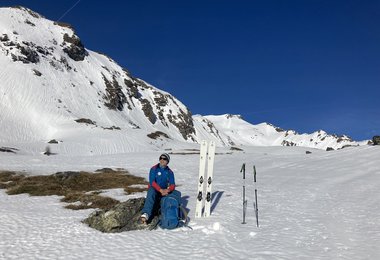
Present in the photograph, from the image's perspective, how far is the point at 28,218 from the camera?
1617cm

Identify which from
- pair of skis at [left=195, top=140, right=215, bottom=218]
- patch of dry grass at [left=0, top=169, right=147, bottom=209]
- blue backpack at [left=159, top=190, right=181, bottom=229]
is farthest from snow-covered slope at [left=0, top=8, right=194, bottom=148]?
blue backpack at [left=159, top=190, right=181, bottom=229]

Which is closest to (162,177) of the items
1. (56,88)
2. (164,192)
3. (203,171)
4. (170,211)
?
(164,192)

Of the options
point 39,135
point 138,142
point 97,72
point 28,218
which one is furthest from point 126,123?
point 28,218

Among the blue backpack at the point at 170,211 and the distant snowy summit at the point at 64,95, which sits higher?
the distant snowy summit at the point at 64,95

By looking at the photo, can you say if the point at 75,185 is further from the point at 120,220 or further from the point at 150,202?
the point at 120,220

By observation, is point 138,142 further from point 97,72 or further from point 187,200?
point 97,72

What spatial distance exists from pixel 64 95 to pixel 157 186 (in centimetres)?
12723

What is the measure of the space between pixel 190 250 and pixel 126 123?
139 metres

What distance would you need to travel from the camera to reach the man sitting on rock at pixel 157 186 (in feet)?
49.9

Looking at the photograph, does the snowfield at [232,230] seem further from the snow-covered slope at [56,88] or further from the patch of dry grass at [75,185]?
the snow-covered slope at [56,88]

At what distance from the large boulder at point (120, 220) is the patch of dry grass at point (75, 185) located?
3945 mm

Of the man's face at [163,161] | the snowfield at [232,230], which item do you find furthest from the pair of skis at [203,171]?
the man's face at [163,161]

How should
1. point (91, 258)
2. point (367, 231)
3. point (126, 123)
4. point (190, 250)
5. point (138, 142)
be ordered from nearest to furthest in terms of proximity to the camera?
point (91, 258) < point (190, 250) < point (367, 231) < point (138, 142) < point (126, 123)

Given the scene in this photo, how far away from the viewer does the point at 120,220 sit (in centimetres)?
1444
